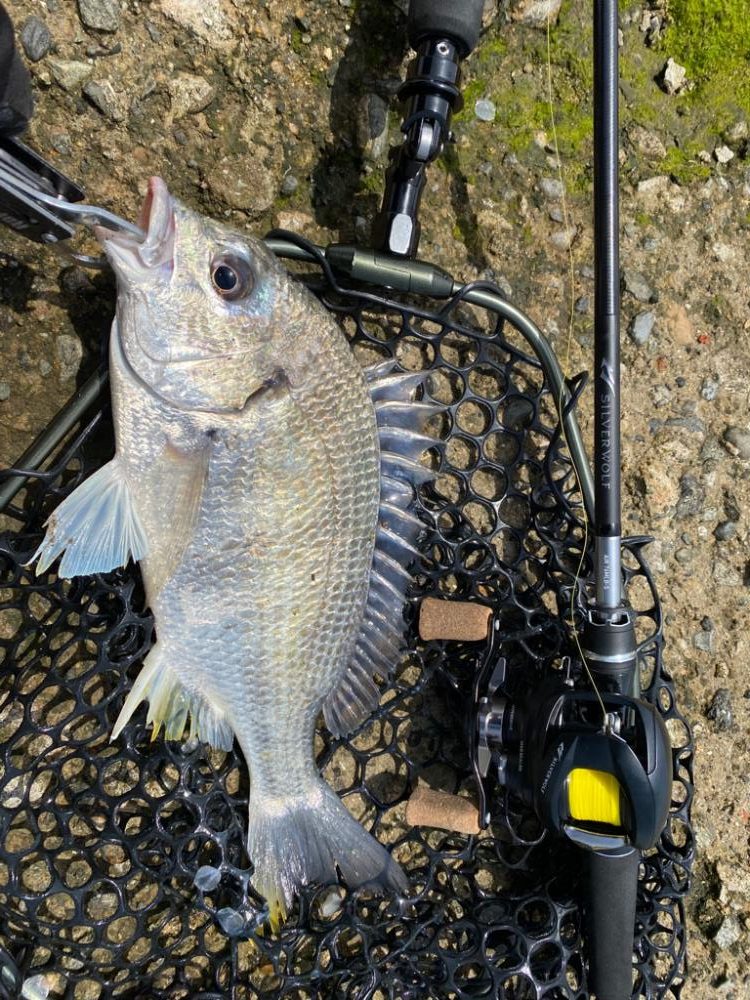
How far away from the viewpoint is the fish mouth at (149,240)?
1.71m

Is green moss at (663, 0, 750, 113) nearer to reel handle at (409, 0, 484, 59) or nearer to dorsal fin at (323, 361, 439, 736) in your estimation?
reel handle at (409, 0, 484, 59)

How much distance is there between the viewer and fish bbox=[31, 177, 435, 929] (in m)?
1.79

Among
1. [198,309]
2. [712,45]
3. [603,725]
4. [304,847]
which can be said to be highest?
[712,45]

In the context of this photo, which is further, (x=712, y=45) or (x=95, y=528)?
(x=712, y=45)

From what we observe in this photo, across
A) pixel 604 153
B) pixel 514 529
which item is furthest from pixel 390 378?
pixel 604 153

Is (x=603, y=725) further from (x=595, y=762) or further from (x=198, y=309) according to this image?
(x=198, y=309)

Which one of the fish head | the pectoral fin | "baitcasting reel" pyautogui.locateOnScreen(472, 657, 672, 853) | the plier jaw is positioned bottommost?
"baitcasting reel" pyautogui.locateOnScreen(472, 657, 672, 853)

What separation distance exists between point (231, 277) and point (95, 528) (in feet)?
2.35

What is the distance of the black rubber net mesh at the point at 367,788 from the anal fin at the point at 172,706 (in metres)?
0.10

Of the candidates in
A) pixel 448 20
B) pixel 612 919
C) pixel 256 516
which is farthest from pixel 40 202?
pixel 612 919

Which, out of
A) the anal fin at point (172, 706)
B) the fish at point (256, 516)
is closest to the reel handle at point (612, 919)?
the fish at point (256, 516)

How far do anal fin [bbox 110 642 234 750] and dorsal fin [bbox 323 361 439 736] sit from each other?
0.30 m

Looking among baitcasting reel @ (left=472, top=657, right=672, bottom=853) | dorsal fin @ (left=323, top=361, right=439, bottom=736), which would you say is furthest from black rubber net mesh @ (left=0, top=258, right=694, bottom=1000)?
baitcasting reel @ (left=472, top=657, right=672, bottom=853)

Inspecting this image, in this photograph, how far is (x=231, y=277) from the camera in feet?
5.91
